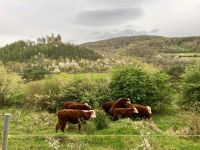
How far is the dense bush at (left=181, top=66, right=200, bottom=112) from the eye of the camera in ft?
88.5

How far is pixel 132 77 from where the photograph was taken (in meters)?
28.1

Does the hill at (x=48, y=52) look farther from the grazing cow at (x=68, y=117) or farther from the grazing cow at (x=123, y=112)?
the grazing cow at (x=68, y=117)

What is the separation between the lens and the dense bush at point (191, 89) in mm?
26984

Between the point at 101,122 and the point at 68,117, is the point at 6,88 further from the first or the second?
the point at 101,122

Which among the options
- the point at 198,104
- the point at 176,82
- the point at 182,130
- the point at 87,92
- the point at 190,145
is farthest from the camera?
the point at 176,82

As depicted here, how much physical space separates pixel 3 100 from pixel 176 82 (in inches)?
661

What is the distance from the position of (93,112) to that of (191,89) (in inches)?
359

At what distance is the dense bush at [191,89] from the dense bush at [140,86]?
4.01 feet

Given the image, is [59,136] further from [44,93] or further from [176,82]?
[176,82]

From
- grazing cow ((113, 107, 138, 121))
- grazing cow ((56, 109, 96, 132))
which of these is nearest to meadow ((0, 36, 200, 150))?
grazing cow ((56, 109, 96, 132))

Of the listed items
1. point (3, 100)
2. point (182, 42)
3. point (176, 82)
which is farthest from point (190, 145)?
point (182, 42)

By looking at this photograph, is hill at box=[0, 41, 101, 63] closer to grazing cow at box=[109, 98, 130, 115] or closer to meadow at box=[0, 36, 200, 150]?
meadow at box=[0, 36, 200, 150]

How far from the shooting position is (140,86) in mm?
27828

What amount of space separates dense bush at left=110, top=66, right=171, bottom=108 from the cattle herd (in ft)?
7.67
